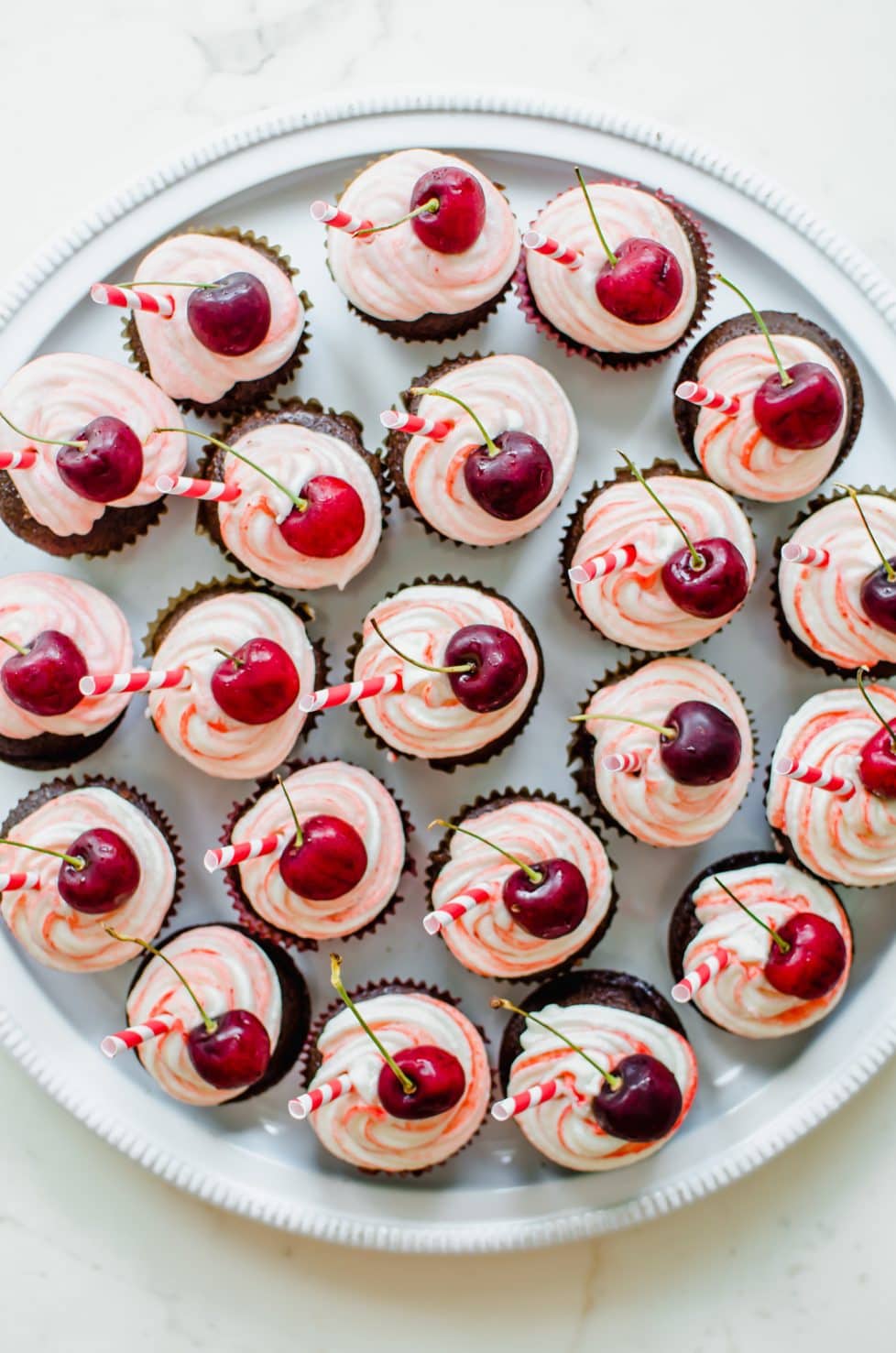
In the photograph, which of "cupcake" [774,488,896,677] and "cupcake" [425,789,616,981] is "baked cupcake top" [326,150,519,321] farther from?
"cupcake" [425,789,616,981]

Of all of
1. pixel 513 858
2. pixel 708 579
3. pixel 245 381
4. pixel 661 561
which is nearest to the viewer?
pixel 513 858

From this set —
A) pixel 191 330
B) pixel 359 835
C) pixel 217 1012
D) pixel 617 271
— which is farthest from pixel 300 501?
pixel 217 1012

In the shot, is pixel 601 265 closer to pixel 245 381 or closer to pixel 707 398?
pixel 707 398

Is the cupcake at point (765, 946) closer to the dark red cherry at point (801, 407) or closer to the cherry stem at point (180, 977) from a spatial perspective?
the dark red cherry at point (801, 407)

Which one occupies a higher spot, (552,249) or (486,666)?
(552,249)

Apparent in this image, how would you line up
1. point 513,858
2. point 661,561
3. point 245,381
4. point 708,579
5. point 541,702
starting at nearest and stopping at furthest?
1. point 513,858
2. point 708,579
3. point 661,561
4. point 245,381
5. point 541,702

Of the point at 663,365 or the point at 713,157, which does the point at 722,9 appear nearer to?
the point at 713,157

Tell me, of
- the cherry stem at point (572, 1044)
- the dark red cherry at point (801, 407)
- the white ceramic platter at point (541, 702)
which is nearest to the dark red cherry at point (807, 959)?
the white ceramic platter at point (541, 702)
